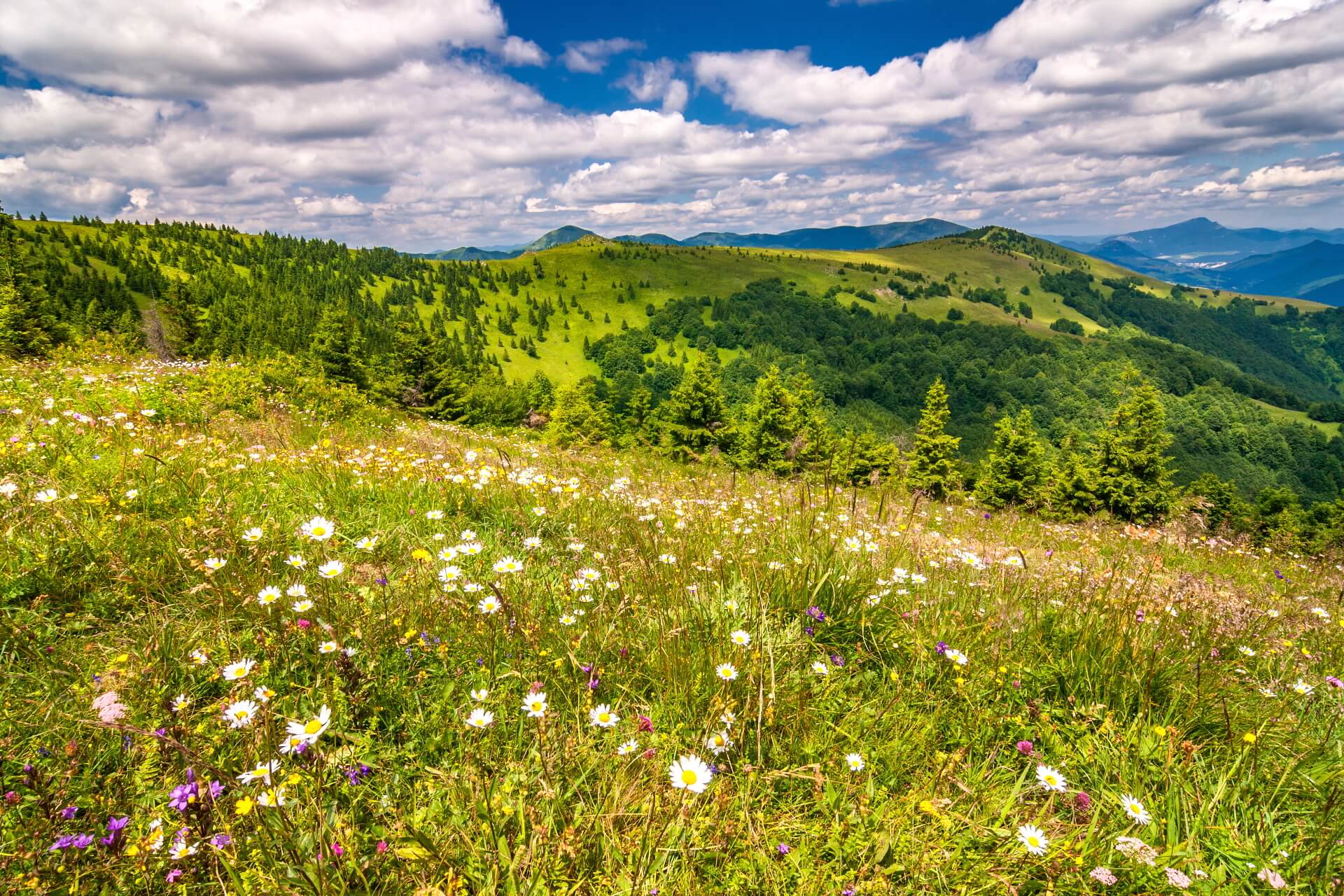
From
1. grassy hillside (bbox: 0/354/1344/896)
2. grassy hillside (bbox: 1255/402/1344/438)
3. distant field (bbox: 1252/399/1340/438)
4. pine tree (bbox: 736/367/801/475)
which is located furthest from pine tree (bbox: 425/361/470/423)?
grassy hillside (bbox: 1255/402/1344/438)

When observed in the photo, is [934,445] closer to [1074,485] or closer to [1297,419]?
[1074,485]

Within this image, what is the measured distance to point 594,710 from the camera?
2.73 metres

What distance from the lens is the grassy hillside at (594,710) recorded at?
6.47 feet

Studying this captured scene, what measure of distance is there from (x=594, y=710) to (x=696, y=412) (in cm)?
4250

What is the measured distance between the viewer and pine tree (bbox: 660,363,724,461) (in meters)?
44.3

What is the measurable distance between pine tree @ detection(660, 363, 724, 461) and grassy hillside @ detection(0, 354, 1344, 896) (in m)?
39.2

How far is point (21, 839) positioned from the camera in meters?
1.86

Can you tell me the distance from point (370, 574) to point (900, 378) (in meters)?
210

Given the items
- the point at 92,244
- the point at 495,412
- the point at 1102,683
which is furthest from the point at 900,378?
the point at 92,244

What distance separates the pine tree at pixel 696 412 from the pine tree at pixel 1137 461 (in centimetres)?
2622

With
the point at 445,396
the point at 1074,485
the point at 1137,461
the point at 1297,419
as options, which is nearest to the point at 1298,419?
the point at 1297,419

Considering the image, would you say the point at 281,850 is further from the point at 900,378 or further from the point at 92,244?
the point at 92,244

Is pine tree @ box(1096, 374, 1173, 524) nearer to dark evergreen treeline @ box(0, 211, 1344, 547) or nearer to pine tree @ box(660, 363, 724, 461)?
dark evergreen treeline @ box(0, 211, 1344, 547)

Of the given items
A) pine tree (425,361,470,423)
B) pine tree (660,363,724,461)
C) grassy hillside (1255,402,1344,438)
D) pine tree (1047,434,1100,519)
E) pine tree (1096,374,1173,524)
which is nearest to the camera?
pine tree (1096,374,1173,524)
